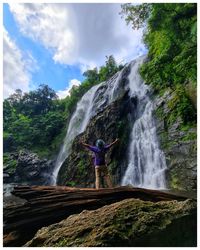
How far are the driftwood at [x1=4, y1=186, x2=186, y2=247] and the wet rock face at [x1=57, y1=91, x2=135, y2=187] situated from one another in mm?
5190

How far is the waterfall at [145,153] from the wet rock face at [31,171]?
6.88 metres

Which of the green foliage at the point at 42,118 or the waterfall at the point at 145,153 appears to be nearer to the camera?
the waterfall at the point at 145,153

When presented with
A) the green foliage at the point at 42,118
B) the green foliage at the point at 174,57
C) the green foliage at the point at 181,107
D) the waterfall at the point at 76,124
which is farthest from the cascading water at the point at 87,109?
the green foliage at the point at 181,107

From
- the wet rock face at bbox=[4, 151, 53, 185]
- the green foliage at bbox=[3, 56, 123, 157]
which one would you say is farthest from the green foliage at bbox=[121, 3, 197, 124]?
the green foliage at bbox=[3, 56, 123, 157]

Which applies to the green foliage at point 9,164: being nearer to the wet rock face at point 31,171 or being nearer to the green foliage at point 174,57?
the wet rock face at point 31,171

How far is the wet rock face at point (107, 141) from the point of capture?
893cm

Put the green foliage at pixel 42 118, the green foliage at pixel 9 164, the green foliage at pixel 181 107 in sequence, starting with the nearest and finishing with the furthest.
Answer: the green foliage at pixel 181 107 → the green foliage at pixel 9 164 → the green foliage at pixel 42 118

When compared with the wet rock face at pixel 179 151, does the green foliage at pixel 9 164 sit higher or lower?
lower

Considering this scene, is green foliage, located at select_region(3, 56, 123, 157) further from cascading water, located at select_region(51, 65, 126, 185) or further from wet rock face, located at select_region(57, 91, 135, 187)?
wet rock face, located at select_region(57, 91, 135, 187)

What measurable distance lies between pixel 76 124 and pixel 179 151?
29.0 feet

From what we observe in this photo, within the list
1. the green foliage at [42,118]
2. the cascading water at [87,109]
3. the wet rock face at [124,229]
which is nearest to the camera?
the wet rock face at [124,229]

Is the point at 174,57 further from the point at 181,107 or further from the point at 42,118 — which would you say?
the point at 42,118

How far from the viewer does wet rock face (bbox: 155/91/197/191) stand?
20.1 feet

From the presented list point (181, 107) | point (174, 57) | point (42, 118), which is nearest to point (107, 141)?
point (181, 107)
